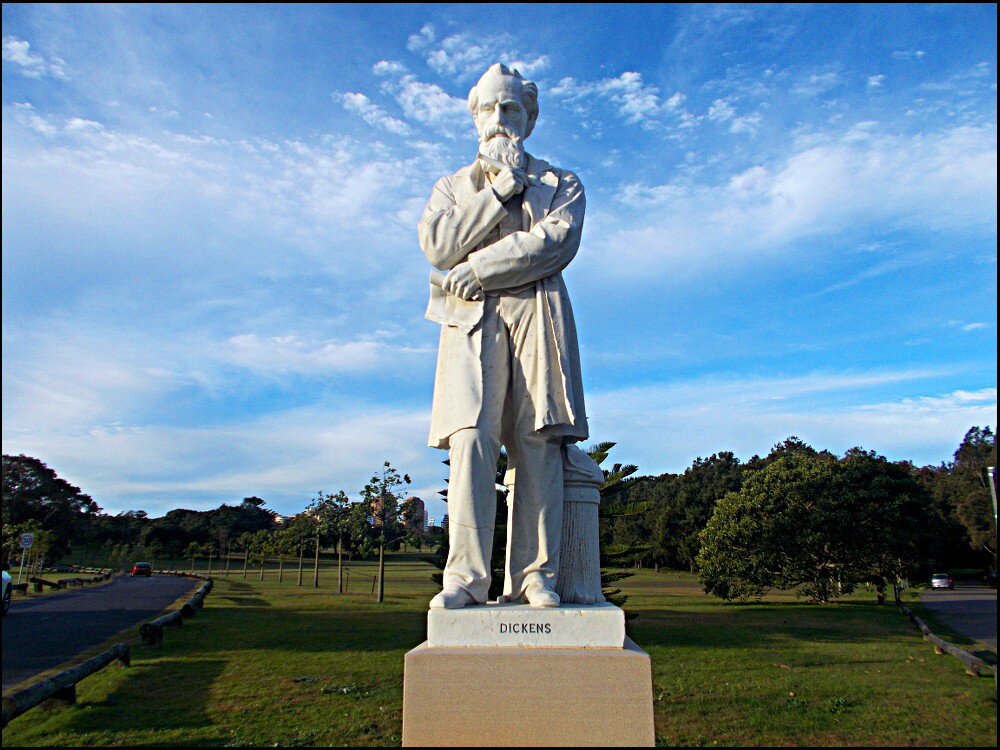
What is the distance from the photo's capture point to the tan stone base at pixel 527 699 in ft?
9.77

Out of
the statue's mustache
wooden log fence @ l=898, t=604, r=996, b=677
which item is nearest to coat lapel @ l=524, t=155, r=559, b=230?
the statue's mustache

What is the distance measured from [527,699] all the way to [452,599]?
616 millimetres

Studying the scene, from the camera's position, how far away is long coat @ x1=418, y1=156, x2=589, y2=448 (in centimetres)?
391

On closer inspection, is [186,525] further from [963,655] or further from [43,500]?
[963,655]

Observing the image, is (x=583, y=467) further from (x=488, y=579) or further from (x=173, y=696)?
(x=173, y=696)

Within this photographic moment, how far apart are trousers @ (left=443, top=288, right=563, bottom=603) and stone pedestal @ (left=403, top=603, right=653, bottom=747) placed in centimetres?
54

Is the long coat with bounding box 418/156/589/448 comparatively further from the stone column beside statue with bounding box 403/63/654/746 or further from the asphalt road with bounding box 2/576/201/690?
the asphalt road with bounding box 2/576/201/690

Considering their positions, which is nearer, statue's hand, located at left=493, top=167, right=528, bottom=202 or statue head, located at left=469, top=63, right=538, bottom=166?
statue's hand, located at left=493, top=167, right=528, bottom=202

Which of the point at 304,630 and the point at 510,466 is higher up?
the point at 510,466

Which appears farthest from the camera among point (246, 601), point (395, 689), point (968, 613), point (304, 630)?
point (968, 613)

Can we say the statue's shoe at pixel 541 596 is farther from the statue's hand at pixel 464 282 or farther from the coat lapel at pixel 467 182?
the coat lapel at pixel 467 182

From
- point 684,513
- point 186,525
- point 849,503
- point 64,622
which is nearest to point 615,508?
point 64,622

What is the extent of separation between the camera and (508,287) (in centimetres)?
413

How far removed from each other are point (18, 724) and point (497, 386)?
718 centimetres
